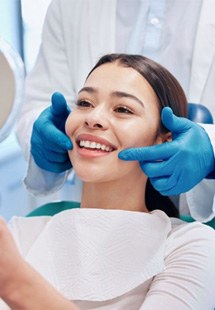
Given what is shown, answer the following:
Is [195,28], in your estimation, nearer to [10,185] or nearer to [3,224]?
[3,224]

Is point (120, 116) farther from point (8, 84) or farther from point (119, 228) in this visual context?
point (8, 84)

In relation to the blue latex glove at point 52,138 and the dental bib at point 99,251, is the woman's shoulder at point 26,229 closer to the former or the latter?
the dental bib at point 99,251

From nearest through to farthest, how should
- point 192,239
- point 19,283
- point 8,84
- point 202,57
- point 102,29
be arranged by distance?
point 19,283 < point 8,84 < point 192,239 < point 202,57 < point 102,29

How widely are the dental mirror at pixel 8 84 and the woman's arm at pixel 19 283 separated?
22cm

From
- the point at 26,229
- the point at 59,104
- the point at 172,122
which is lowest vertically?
the point at 26,229

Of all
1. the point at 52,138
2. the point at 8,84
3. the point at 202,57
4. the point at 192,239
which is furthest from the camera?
the point at 202,57

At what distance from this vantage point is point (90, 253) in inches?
44.2

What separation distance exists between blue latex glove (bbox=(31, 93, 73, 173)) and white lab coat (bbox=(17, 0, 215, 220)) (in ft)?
0.35

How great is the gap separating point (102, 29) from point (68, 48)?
0.14 m

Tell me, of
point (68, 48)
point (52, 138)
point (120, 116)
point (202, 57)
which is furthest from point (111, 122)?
point (68, 48)

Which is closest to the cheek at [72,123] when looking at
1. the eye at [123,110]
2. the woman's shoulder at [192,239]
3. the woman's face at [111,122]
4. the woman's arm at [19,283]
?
the woman's face at [111,122]

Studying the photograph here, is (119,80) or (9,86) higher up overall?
(9,86)

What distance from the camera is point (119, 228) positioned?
1147 millimetres

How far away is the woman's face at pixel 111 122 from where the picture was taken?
44.4 inches
